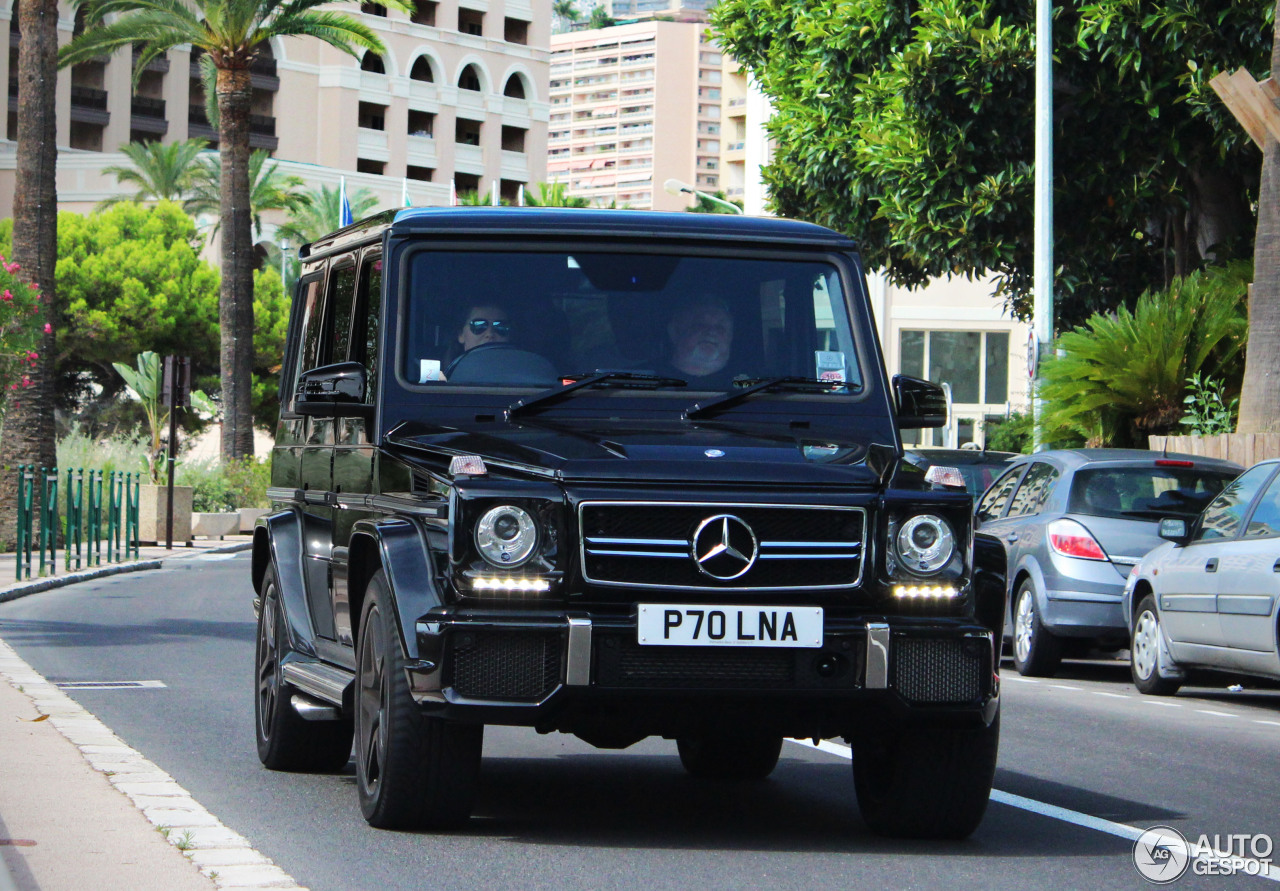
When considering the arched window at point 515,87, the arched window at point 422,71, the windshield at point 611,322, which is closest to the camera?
the windshield at point 611,322

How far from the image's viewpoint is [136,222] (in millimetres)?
68812

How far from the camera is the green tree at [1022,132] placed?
24.2m

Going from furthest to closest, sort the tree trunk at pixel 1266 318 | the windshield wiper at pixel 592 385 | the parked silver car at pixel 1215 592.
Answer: the tree trunk at pixel 1266 318
the parked silver car at pixel 1215 592
the windshield wiper at pixel 592 385

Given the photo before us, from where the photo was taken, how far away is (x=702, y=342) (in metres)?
7.49

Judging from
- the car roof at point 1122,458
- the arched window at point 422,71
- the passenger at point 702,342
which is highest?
the arched window at point 422,71

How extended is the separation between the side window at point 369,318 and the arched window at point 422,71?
100925 millimetres

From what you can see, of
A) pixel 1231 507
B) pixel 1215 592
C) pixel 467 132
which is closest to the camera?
pixel 1215 592

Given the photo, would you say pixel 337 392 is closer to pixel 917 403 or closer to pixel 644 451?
pixel 644 451

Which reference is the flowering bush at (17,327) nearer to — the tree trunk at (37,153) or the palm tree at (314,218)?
the tree trunk at (37,153)

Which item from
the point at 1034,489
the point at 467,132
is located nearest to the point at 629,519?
the point at 1034,489

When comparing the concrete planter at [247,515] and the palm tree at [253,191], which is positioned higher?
the palm tree at [253,191]

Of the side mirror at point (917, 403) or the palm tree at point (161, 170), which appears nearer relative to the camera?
the side mirror at point (917, 403)

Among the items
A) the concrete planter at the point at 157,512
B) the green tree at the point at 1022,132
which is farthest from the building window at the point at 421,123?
the green tree at the point at 1022,132

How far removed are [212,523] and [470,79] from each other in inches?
2924
